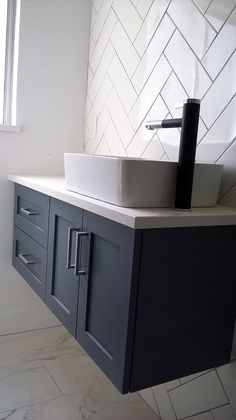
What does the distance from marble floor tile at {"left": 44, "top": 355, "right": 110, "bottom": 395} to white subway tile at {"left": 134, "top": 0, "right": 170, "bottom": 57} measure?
154 centimetres

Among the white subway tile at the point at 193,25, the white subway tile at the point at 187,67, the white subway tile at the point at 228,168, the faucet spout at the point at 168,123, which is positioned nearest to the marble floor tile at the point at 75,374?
the white subway tile at the point at 228,168

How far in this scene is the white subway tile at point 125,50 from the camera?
1712mm

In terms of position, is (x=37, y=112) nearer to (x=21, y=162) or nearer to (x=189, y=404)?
(x=21, y=162)

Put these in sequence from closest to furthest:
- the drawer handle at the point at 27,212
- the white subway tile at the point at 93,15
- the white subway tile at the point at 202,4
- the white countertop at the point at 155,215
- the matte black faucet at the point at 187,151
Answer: the white countertop at the point at 155,215 < the matte black faucet at the point at 187,151 < the white subway tile at the point at 202,4 < the drawer handle at the point at 27,212 < the white subway tile at the point at 93,15

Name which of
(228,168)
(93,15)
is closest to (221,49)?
(228,168)

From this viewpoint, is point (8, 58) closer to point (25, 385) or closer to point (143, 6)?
point (143, 6)

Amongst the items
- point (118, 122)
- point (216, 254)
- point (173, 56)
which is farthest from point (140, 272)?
point (118, 122)

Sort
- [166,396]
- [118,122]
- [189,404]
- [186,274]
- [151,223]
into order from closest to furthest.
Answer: [151,223] → [186,274] → [189,404] → [166,396] → [118,122]

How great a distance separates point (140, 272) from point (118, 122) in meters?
1.09

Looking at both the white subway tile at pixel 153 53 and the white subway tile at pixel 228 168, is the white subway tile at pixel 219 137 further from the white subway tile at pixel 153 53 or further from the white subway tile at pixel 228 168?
the white subway tile at pixel 153 53

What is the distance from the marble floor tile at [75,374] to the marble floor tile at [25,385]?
0.04m

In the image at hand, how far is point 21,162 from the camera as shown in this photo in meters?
2.06

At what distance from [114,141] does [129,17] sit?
0.58 meters

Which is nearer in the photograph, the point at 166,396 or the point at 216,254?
the point at 216,254
